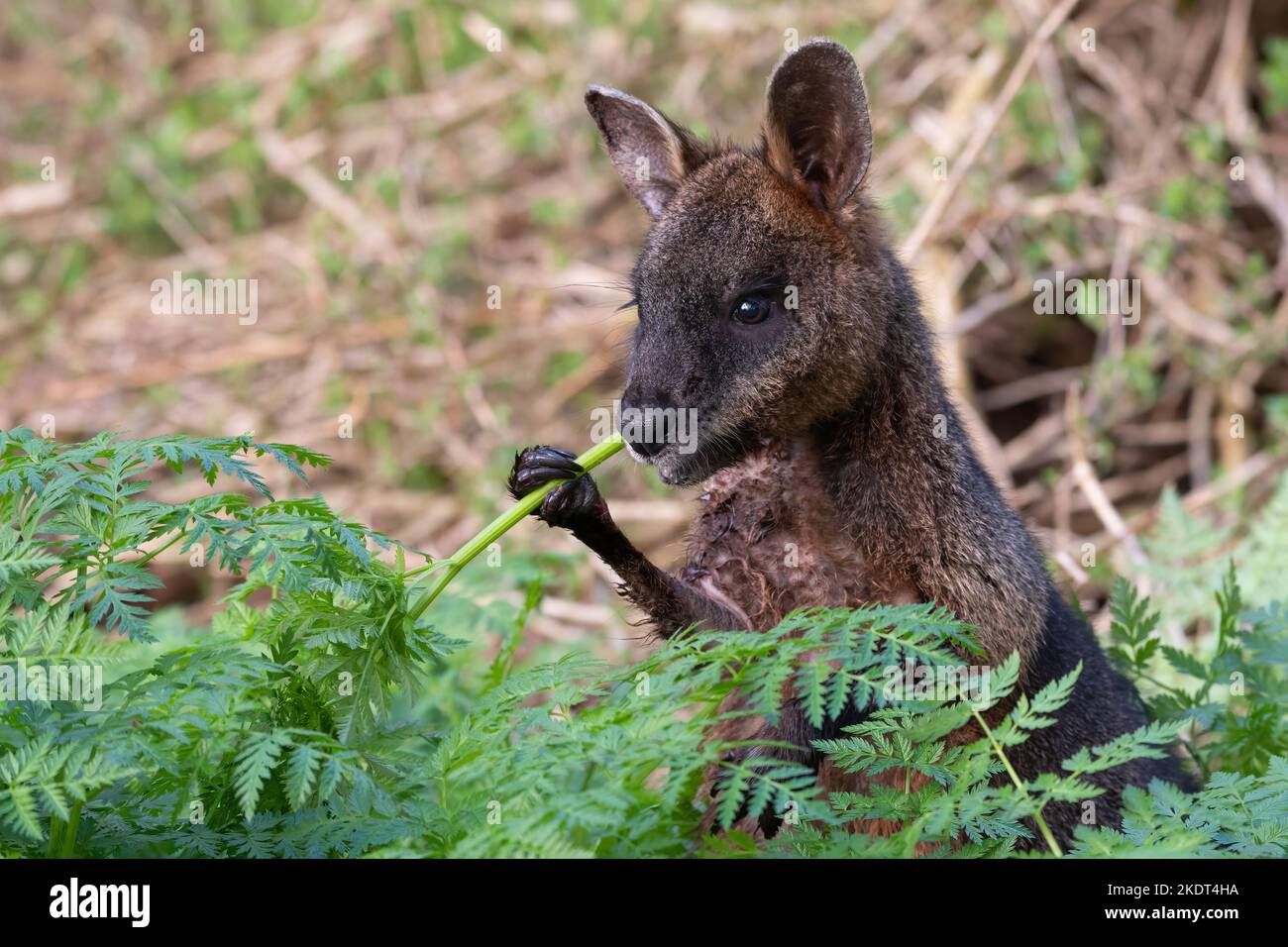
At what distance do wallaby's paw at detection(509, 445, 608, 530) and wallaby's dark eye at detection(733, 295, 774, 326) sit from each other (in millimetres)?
632

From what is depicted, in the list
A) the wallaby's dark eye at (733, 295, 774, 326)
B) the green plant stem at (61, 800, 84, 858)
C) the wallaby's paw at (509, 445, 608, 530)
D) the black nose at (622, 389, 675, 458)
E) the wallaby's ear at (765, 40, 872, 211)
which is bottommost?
the green plant stem at (61, 800, 84, 858)

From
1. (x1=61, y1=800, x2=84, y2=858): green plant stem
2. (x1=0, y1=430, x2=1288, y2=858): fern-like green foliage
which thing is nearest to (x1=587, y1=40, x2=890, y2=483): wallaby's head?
(x1=0, y1=430, x2=1288, y2=858): fern-like green foliage

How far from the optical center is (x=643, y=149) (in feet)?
15.0

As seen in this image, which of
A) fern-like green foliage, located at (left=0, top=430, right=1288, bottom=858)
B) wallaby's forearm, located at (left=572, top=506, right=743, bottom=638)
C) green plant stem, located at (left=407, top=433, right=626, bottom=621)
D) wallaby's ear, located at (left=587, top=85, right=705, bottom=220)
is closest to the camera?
fern-like green foliage, located at (left=0, top=430, right=1288, bottom=858)

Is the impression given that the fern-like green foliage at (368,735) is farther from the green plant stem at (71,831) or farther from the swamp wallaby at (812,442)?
the swamp wallaby at (812,442)

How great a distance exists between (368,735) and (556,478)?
0.92 meters

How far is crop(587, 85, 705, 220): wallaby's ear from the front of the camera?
4457 mm

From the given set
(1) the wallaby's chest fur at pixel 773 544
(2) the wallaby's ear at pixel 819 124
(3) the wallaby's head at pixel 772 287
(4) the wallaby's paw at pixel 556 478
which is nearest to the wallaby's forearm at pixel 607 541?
(4) the wallaby's paw at pixel 556 478

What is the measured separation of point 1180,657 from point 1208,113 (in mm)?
5743

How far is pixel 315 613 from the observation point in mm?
3156

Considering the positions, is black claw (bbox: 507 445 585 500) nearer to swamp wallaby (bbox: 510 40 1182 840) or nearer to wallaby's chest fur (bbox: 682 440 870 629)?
swamp wallaby (bbox: 510 40 1182 840)

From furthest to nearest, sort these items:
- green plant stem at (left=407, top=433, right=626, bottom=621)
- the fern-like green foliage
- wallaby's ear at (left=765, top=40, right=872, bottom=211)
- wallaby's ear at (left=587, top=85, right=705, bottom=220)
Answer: wallaby's ear at (left=587, top=85, right=705, bottom=220), wallaby's ear at (left=765, top=40, right=872, bottom=211), green plant stem at (left=407, top=433, right=626, bottom=621), the fern-like green foliage

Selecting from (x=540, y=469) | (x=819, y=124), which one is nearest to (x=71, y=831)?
(x=540, y=469)

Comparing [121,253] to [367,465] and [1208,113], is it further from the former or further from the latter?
[1208,113]
